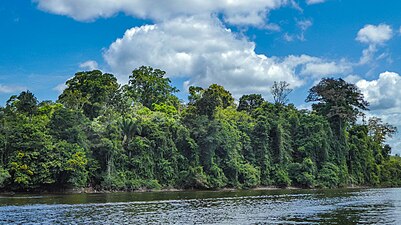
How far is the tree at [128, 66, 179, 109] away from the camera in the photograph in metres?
107

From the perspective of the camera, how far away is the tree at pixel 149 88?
107m

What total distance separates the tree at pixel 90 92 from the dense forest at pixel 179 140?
22 centimetres

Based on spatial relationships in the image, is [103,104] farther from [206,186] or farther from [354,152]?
[354,152]

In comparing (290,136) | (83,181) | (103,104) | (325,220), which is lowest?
(325,220)

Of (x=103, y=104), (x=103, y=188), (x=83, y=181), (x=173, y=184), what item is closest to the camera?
(x=83, y=181)

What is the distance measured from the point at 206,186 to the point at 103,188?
56.8 feet

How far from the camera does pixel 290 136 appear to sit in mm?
94375

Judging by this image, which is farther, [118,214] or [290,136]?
[290,136]

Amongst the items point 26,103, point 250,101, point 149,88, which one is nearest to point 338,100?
point 250,101

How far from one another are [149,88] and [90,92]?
64.1 feet

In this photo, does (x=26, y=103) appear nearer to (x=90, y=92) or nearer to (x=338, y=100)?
(x=90, y=92)

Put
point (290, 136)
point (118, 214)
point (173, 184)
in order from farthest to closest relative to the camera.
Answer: point (290, 136) → point (173, 184) → point (118, 214)

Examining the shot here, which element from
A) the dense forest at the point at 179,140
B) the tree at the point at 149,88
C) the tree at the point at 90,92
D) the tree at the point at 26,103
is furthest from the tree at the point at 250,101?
the tree at the point at 26,103

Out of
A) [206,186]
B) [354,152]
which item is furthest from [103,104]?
[354,152]
